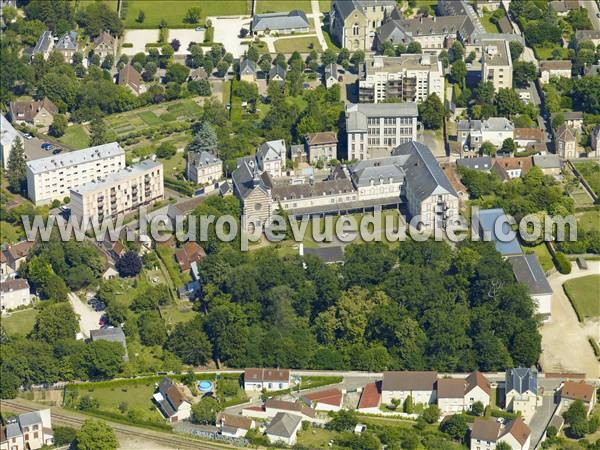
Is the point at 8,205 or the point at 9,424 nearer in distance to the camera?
the point at 9,424

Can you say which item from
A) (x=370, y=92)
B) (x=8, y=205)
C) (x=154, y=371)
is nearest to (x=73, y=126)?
(x=8, y=205)

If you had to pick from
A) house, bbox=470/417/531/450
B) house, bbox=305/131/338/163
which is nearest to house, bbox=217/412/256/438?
house, bbox=470/417/531/450

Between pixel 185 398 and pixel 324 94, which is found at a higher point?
pixel 324 94

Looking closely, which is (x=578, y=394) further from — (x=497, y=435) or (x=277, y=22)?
(x=277, y=22)

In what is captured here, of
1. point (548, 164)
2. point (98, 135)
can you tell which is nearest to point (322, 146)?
point (548, 164)

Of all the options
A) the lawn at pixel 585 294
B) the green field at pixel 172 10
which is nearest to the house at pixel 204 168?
the lawn at pixel 585 294

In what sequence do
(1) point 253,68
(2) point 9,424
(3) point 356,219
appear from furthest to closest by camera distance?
(1) point 253,68, (3) point 356,219, (2) point 9,424

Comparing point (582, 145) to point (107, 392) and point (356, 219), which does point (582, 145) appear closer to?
point (356, 219)
